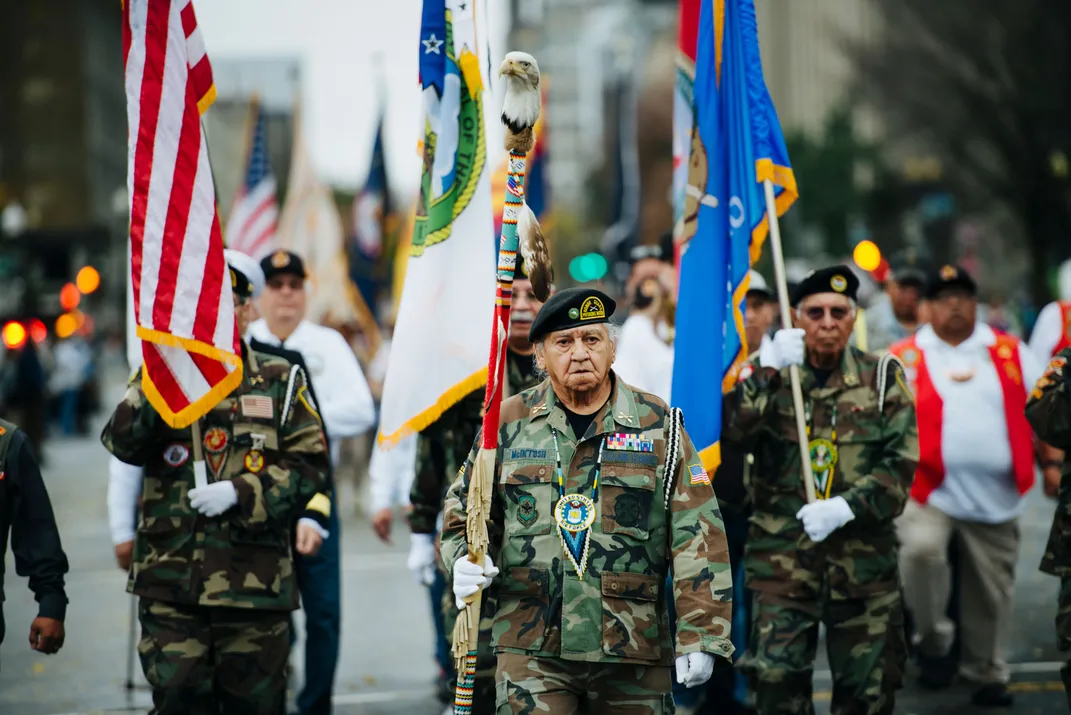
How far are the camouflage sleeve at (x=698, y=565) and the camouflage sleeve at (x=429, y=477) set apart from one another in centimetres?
235

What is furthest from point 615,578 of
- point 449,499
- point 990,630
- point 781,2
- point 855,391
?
point 781,2

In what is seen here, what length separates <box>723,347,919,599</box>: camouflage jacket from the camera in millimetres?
6645

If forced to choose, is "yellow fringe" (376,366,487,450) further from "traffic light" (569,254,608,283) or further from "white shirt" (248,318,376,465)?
"traffic light" (569,254,608,283)

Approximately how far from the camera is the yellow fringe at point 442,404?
272 inches

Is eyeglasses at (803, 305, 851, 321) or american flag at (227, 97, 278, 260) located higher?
american flag at (227, 97, 278, 260)

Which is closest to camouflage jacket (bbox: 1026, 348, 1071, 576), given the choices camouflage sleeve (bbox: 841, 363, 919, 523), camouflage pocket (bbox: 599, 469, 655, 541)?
camouflage sleeve (bbox: 841, 363, 919, 523)

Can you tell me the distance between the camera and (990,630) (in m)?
8.51

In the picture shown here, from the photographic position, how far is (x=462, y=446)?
723 centimetres

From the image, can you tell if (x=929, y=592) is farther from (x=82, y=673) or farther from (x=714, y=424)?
(x=82, y=673)

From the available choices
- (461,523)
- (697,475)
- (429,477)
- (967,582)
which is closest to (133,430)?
(429,477)

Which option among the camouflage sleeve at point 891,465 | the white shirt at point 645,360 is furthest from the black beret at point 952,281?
the camouflage sleeve at point 891,465

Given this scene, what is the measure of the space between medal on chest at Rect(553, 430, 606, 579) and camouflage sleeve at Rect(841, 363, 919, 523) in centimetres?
195

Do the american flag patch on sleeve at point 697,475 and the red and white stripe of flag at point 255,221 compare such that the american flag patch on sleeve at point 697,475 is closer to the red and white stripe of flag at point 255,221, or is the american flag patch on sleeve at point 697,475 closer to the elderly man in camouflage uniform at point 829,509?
the elderly man in camouflage uniform at point 829,509

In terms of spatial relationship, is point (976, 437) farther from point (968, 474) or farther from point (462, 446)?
point (462, 446)
